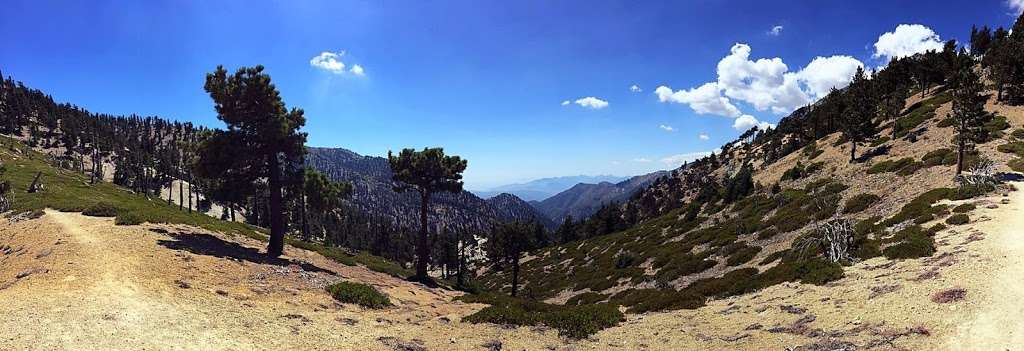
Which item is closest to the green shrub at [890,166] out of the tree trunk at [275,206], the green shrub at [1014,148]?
the green shrub at [1014,148]

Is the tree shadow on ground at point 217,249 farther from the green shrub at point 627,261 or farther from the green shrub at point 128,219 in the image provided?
the green shrub at point 627,261

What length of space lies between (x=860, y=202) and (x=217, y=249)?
45079 millimetres

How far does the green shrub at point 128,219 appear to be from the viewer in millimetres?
25609

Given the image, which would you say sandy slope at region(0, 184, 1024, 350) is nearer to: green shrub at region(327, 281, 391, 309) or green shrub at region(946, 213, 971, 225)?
green shrub at region(946, 213, 971, 225)

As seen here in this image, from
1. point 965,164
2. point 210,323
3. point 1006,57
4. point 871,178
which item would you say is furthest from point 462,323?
point 1006,57

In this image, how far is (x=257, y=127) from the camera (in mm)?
28406

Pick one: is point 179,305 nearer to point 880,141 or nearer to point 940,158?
point 940,158

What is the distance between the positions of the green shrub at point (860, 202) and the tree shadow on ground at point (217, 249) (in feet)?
125

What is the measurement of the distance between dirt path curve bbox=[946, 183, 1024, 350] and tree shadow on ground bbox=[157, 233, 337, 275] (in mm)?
25041

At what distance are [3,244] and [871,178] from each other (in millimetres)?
62632

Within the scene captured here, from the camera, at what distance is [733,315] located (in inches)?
664

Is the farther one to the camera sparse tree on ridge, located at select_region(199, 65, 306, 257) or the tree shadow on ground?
sparse tree on ridge, located at select_region(199, 65, 306, 257)

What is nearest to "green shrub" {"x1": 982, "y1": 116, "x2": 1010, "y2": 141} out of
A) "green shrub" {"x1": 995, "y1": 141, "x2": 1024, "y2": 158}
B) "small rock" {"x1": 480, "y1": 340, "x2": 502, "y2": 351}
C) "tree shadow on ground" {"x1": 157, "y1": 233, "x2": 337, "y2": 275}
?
"green shrub" {"x1": 995, "y1": 141, "x2": 1024, "y2": 158}

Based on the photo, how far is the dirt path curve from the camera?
985cm
